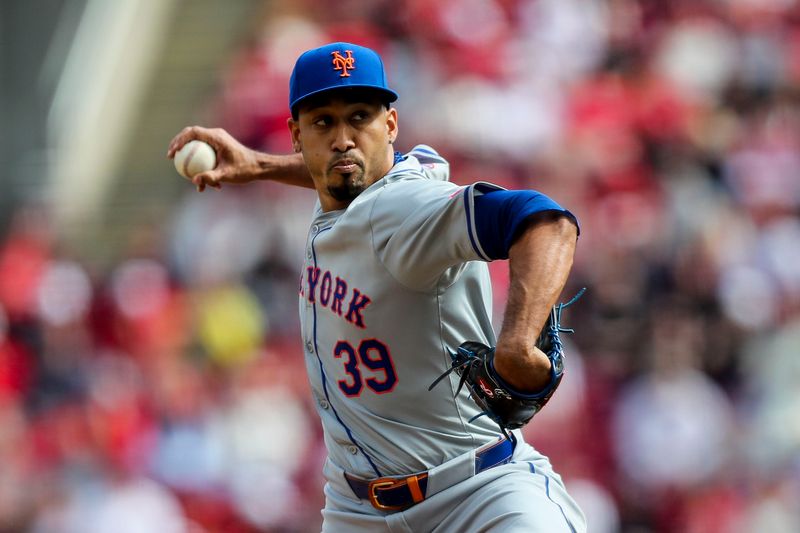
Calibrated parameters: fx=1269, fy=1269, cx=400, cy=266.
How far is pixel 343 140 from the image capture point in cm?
355

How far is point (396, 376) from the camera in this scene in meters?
3.49

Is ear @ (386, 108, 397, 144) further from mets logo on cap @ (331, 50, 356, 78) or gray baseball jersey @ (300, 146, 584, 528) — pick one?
mets logo on cap @ (331, 50, 356, 78)

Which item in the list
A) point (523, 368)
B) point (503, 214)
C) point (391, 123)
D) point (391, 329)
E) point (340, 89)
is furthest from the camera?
point (391, 123)

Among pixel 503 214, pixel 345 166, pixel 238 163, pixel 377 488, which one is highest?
pixel 238 163

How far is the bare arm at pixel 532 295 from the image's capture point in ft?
9.21

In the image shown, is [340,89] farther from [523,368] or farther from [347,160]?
[523,368]

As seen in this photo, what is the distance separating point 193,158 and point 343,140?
878 millimetres

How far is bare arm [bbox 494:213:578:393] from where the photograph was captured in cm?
281

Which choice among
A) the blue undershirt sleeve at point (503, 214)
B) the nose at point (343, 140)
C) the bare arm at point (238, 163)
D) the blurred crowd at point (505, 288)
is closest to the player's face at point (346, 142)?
the nose at point (343, 140)

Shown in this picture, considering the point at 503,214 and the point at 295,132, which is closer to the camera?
the point at 503,214

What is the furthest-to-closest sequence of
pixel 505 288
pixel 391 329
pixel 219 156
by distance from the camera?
pixel 505 288
pixel 219 156
pixel 391 329

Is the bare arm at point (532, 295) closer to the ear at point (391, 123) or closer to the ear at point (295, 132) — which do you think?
the ear at point (391, 123)

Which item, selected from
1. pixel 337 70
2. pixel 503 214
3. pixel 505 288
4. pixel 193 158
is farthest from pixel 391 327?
pixel 505 288

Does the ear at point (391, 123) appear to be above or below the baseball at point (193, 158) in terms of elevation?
above
